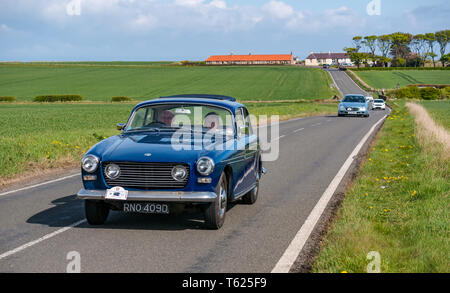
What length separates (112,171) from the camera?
6840mm

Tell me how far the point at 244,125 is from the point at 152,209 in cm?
265

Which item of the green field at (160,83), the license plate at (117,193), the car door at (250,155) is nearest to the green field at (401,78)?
the green field at (160,83)

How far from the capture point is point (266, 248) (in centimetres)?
615

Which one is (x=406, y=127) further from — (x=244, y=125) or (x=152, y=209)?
(x=152, y=209)

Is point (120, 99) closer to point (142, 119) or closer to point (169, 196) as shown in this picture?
point (142, 119)

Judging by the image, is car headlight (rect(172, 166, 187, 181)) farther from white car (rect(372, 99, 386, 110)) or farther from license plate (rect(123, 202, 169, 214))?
white car (rect(372, 99, 386, 110))

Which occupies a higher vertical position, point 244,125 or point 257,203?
point 244,125

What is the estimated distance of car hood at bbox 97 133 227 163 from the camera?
672cm

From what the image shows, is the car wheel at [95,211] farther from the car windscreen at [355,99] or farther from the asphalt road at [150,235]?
the car windscreen at [355,99]

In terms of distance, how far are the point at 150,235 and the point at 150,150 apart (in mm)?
1053

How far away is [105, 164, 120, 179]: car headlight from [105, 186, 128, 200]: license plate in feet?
0.60

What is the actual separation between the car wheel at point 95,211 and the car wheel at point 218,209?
4.65 ft

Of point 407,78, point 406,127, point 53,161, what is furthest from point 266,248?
point 407,78

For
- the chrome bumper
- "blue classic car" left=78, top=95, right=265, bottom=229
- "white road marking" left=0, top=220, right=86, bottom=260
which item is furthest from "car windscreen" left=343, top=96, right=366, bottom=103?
the chrome bumper
